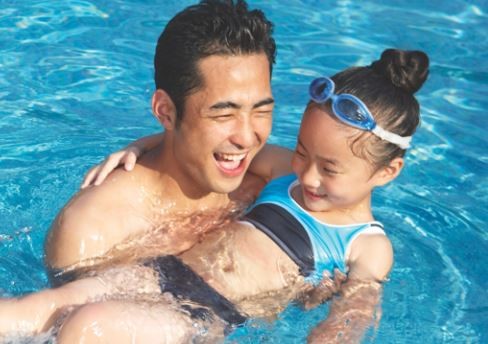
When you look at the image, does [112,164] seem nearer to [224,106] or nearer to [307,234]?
[224,106]

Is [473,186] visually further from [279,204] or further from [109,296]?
[109,296]

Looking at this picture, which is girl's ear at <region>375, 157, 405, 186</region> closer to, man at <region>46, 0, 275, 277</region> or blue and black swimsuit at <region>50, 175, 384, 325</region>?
blue and black swimsuit at <region>50, 175, 384, 325</region>

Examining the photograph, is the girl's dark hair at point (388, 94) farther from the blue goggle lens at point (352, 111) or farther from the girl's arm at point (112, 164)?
the girl's arm at point (112, 164)

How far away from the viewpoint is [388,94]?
4820mm

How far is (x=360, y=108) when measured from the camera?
4.75 m

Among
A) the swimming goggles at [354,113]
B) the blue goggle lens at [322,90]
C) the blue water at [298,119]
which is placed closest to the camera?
the swimming goggles at [354,113]

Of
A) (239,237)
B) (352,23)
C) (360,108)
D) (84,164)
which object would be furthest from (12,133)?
(352,23)

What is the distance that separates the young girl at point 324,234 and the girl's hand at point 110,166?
0.04ft

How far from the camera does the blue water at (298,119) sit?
536 cm

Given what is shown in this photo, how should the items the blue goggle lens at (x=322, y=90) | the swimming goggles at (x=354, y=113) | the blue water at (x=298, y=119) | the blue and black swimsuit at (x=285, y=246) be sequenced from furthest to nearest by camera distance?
1. the blue water at (x=298, y=119)
2. the blue goggle lens at (x=322, y=90)
3. the swimming goggles at (x=354, y=113)
4. the blue and black swimsuit at (x=285, y=246)

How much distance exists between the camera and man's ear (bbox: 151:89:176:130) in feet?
16.0

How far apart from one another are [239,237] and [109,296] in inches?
32.6

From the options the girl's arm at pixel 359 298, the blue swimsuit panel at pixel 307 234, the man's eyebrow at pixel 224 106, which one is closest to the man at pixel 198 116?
the man's eyebrow at pixel 224 106

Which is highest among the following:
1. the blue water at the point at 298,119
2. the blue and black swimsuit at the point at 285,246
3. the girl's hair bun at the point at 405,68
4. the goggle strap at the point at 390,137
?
the girl's hair bun at the point at 405,68
